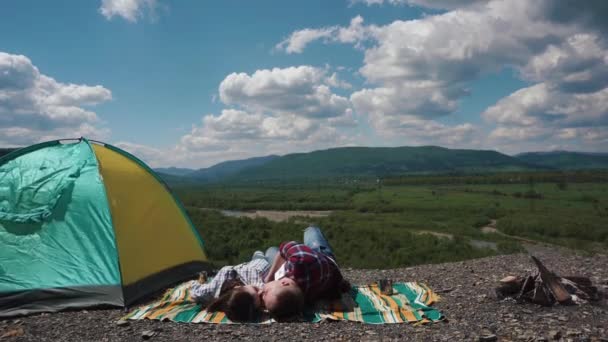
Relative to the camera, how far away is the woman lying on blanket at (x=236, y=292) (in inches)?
236

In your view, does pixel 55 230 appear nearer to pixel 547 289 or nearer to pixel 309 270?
pixel 309 270

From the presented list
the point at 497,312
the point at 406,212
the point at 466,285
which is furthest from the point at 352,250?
the point at 406,212

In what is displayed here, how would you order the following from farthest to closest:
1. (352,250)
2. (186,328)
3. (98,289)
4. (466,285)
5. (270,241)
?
1. (270,241)
2. (352,250)
3. (466,285)
4. (98,289)
5. (186,328)

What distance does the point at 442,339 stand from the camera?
528 centimetres

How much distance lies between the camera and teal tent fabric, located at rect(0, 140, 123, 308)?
6980mm

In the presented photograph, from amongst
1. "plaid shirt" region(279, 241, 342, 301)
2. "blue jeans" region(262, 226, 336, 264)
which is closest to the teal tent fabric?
"blue jeans" region(262, 226, 336, 264)

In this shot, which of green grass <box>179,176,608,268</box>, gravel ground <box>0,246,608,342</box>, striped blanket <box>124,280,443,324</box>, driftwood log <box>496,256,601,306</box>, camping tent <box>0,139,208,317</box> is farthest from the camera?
green grass <box>179,176,608,268</box>

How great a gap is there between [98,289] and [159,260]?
1365 millimetres

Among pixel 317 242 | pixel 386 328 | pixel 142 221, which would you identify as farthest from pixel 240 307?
pixel 142 221

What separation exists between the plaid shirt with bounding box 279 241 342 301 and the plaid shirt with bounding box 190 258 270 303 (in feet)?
2.60

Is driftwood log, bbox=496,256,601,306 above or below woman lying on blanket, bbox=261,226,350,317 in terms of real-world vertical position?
below

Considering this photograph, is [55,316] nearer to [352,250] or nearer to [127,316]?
[127,316]

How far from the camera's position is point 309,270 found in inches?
246

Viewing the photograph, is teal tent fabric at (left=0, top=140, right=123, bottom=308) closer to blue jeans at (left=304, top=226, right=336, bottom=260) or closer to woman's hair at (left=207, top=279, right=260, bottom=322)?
woman's hair at (left=207, top=279, right=260, bottom=322)
